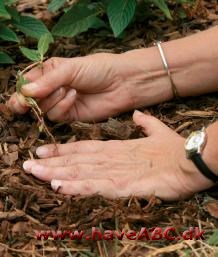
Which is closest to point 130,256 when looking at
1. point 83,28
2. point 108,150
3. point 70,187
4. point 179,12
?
point 70,187

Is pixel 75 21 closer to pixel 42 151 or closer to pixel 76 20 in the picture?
pixel 76 20

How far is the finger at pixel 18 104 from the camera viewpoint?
2.17 meters

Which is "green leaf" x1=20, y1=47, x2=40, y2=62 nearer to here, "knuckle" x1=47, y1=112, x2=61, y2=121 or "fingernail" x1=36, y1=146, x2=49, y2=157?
"knuckle" x1=47, y1=112, x2=61, y2=121

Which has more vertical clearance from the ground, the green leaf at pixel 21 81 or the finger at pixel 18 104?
the green leaf at pixel 21 81

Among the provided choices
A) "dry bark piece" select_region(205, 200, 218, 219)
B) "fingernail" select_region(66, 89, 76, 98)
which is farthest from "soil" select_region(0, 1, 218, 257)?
"fingernail" select_region(66, 89, 76, 98)

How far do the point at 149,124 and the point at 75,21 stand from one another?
2.06ft

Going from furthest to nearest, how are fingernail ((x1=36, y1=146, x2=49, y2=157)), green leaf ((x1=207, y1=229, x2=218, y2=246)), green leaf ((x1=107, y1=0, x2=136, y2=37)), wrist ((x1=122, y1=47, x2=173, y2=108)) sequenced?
green leaf ((x1=107, y1=0, x2=136, y2=37)) → wrist ((x1=122, y1=47, x2=173, y2=108)) → fingernail ((x1=36, y1=146, x2=49, y2=157)) → green leaf ((x1=207, y1=229, x2=218, y2=246))

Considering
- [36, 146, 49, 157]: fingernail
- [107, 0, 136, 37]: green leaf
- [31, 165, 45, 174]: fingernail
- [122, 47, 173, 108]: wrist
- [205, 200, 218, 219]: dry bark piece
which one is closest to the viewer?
[205, 200, 218, 219]: dry bark piece

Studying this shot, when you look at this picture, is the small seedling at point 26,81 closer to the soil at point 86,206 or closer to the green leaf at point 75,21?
the soil at point 86,206

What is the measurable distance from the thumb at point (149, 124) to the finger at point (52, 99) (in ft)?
0.88

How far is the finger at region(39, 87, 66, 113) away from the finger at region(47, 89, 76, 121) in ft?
0.04

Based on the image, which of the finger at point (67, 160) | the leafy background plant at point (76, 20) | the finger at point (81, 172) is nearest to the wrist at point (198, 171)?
the finger at point (81, 172)

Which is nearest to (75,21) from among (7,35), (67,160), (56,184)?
(7,35)

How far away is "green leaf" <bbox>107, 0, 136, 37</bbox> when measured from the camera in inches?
96.8
